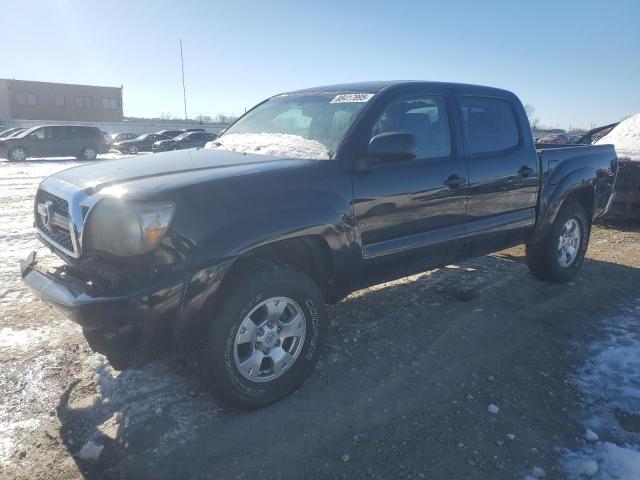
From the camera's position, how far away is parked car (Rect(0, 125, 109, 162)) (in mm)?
22188

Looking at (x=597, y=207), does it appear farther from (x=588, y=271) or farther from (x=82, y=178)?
(x=82, y=178)

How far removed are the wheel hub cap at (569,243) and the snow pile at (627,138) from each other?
353 cm

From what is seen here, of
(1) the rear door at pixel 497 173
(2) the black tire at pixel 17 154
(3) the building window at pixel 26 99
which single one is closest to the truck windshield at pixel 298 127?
(1) the rear door at pixel 497 173

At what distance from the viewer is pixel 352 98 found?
370cm

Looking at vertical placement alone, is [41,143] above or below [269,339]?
above

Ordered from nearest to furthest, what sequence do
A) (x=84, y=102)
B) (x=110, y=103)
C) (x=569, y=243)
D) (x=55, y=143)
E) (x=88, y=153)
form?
1. (x=569, y=243)
2. (x=55, y=143)
3. (x=88, y=153)
4. (x=84, y=102)
5. (x=110, y=103)

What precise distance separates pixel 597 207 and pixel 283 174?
13.8 ft

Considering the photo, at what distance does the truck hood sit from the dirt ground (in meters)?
1.33

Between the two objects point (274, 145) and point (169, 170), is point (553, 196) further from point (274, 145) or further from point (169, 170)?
point (169, 170)

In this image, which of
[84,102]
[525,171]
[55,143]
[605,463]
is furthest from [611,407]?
[84,102]

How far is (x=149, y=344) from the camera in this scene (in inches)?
99.7

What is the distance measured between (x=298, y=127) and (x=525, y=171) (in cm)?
221

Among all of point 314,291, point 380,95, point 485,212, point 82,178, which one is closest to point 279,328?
point 314,291

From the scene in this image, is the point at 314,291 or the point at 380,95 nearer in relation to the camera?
the point at 314,291
